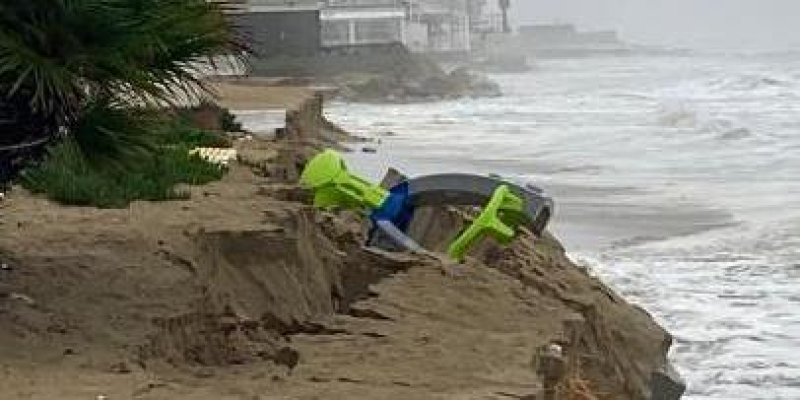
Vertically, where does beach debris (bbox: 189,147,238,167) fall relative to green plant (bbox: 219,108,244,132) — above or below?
above

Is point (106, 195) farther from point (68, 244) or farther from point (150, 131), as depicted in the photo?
point (150, 131)

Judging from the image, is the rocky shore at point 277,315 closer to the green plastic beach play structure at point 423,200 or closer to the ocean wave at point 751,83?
the green plastic beach play structure at point 423,200

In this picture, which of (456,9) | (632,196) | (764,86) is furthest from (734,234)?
(456,9)

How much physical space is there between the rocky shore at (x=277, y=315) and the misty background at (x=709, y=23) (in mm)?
125243

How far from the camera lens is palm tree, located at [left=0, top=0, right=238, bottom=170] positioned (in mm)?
5945

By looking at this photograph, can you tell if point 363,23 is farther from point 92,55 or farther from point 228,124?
point 92,55

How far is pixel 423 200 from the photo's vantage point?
10.0 meters

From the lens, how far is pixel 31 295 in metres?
6.86

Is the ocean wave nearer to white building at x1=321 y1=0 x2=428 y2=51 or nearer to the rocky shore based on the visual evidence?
white building at x1=321 y1=0 x2=428 y2=51

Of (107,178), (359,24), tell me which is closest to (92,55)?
(107,178)

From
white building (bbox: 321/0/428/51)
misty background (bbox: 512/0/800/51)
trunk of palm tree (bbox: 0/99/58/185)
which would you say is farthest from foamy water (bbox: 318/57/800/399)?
misty background (bbox: 512/0/800/51)

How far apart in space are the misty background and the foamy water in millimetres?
81997

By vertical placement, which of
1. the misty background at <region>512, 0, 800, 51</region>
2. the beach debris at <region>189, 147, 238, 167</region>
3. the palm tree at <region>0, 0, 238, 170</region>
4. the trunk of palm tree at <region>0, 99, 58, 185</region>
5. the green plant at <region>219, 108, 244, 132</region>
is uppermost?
the palm tree at <region>0, 0, 238, 170</region>

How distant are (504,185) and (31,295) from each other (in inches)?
154
